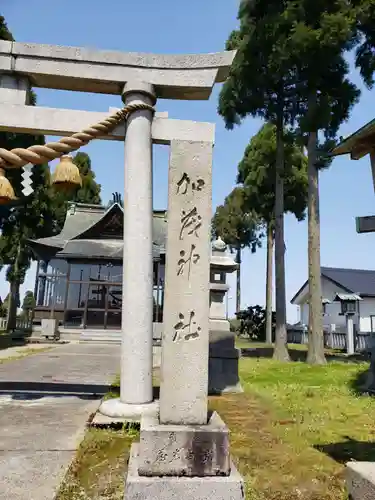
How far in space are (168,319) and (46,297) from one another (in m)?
24.1

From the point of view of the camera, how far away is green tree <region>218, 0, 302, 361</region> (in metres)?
13.4

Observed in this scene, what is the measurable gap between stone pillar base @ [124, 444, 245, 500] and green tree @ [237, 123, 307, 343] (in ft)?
64.5

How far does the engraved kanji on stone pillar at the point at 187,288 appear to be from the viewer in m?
3.42

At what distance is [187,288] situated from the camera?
141 inches

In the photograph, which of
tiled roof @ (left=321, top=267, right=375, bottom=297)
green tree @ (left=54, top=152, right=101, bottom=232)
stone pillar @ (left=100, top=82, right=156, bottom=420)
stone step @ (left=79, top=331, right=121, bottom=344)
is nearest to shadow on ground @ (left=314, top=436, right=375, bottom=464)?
stone pillar @ (left=100, top=82, right=156, bottom=420)

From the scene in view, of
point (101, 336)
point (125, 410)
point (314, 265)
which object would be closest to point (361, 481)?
point (125, 410)

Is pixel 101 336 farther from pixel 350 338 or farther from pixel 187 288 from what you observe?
pixel 187 288

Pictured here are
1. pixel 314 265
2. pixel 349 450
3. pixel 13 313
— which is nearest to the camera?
pixel 349 450

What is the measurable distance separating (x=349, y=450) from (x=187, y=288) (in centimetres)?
280

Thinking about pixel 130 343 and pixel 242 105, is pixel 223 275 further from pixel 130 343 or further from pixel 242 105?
pixel 242 105

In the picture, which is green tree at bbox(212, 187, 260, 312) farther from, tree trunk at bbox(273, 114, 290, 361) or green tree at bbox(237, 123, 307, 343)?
tree trunk at bbox(273, 114, 290, 361)

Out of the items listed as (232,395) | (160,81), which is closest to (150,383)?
(232,395)

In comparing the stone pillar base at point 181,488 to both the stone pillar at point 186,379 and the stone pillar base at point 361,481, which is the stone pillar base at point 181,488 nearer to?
the stone pillar at point 186,379

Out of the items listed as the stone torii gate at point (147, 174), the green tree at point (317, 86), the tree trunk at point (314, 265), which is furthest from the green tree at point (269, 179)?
the stone torii gate at point (147, 174)
